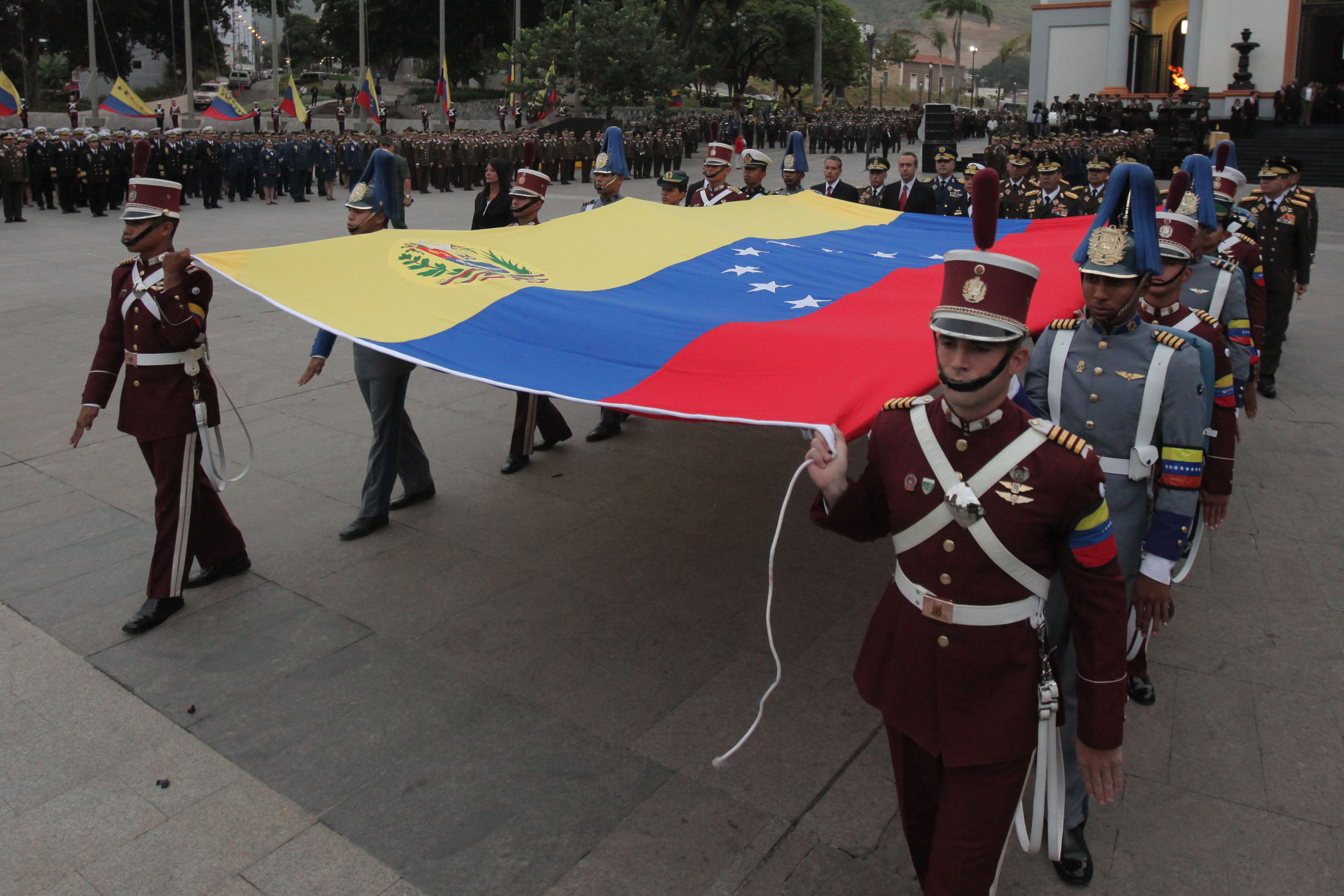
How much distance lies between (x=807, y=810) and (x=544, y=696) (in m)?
1.15

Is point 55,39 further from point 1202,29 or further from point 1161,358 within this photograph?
point 1161,358

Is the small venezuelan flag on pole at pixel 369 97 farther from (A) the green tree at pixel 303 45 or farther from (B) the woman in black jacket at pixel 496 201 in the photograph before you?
(A) the green tree at pixel 303 45

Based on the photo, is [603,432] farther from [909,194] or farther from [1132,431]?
[1132,431]

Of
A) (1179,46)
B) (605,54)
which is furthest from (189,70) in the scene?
(1179,46)

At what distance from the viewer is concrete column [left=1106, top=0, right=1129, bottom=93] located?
123 ft

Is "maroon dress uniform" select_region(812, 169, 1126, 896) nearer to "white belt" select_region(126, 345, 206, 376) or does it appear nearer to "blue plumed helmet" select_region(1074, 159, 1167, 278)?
"blue plumed helmet" select_region(1074, 159, 1167, 278)

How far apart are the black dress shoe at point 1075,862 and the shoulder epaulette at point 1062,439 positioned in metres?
1.30

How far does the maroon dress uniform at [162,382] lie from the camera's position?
4398mm

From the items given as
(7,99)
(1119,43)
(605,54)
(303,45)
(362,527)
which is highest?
(303,45)

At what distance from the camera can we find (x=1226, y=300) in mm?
4781

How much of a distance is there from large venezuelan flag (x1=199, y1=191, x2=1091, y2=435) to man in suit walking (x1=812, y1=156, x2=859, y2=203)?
9.25 feet

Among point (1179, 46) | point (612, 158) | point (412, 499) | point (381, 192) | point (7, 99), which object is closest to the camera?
point (381, 192)

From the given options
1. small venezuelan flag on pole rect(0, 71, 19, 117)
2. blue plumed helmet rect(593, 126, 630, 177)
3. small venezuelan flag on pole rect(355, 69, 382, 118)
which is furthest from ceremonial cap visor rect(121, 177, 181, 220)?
small venezuelan flag on pole rect(355, 69, 382, 118)

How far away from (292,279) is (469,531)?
66.6 inches
